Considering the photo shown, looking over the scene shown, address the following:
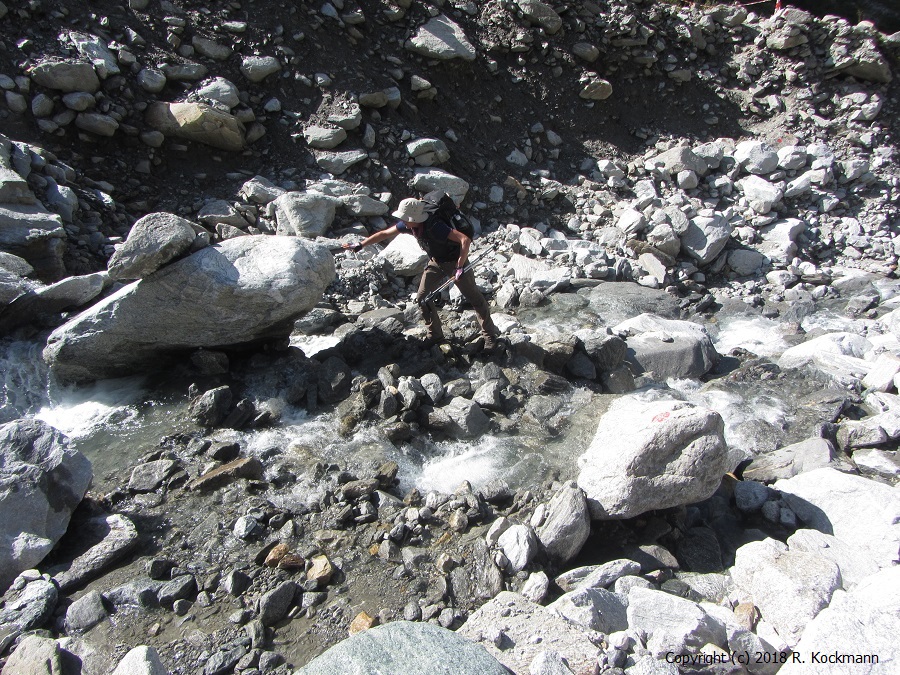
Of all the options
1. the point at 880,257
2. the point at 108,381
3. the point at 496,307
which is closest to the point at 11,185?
the point at 108,381

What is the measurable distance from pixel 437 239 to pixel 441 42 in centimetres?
763

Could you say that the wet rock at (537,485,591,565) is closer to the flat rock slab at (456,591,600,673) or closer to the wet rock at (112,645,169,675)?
the flat rock slab at (456,591,600,673)

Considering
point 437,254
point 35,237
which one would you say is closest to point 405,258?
point 437,254

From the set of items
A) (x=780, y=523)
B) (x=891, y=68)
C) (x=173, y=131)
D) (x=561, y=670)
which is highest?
(x=891, y=68)

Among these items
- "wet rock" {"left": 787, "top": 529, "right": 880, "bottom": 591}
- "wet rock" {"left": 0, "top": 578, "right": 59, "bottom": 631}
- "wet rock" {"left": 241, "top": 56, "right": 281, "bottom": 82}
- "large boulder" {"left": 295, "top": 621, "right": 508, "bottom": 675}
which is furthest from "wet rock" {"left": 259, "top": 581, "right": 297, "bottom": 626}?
"wet rock" {"left": 241, "top": 56, "right": 281, "bottom": 82}

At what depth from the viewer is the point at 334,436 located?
20.1 feet

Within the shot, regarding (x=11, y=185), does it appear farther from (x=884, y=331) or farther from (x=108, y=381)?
(x=884, y=331)

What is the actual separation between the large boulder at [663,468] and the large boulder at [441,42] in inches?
405

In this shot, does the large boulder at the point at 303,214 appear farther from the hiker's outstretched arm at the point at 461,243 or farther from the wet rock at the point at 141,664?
the wet rock at the point at 141,664

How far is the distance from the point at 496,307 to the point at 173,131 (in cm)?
619

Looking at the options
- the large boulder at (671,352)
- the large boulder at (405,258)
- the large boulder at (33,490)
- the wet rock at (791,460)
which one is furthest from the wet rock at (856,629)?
the large boulder at (405,258)

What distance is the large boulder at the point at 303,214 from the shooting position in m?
9.63

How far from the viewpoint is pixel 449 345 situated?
742 cm

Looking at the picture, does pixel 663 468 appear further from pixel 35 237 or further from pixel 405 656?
pixel 35 237
